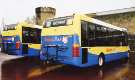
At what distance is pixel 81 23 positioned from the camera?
11.7 m

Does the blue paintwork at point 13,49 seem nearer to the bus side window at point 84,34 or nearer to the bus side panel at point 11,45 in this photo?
the bus side panel at point 11,45

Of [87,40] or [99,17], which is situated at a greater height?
[99,17]

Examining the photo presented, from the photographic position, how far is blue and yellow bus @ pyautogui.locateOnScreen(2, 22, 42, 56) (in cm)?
1716

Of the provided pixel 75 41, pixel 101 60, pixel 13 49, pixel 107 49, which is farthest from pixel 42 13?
pixel 75 41

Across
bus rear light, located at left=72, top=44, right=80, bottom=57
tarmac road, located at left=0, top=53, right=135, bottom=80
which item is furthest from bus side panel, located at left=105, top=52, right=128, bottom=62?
bus rear light, located at left=72, top=44, right=80, bottom=57

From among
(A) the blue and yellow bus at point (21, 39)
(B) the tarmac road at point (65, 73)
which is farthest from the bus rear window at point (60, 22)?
(A) the blue and yellow bus at point (21, 39)

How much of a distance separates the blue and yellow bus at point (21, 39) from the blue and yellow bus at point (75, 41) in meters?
4.40

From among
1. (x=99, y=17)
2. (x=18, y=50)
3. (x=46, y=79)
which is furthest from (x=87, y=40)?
(x=99, y=17)

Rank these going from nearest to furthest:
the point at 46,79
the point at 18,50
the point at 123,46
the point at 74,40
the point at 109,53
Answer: the point at 46,79 < the point at 74,40 < the point at 109,53 < the point at 18,50 < the point at 123,46

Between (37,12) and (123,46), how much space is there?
16.4 meters

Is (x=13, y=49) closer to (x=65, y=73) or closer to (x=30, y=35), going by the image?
(x=30, y=35)

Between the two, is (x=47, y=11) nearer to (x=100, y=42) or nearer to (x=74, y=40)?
(x=100, y=42)

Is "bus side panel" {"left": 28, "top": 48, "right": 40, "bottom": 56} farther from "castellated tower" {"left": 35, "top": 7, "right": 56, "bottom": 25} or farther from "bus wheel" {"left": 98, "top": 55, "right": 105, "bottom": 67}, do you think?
"castellated tower" {"left": 35, "top": 7, "right": 56, "bottom": 25}

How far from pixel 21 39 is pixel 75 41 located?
682cm
